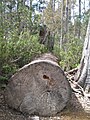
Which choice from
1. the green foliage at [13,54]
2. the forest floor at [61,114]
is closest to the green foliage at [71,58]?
the green foliage at [13,54]

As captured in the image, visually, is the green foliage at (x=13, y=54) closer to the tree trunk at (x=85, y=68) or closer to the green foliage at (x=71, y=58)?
the tree trunk at (x=85, y=68)

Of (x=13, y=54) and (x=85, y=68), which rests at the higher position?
(x=13, y=54)

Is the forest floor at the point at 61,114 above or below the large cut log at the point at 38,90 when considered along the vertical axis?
below

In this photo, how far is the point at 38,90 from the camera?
601 cm

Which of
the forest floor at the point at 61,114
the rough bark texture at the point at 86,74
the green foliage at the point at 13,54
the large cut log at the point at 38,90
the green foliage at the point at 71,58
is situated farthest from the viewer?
the green foliage at the point at 71,58

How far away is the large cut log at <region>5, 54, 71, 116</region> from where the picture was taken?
234 inches

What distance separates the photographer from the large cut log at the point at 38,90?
5934mm

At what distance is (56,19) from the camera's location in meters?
33.1

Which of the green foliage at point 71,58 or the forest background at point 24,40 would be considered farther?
the green foliage at point 71,58

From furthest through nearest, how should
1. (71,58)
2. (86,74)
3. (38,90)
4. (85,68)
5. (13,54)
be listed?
(71,58), (85,68), (86,74), (13,54), (38,90)

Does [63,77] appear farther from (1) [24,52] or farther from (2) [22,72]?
(1) [24,52]

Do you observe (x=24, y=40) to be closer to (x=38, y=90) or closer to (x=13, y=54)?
(x=13, y=54)

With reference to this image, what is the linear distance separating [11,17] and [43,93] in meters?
8.88

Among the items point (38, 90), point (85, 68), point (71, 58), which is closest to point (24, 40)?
point (85, 68)
